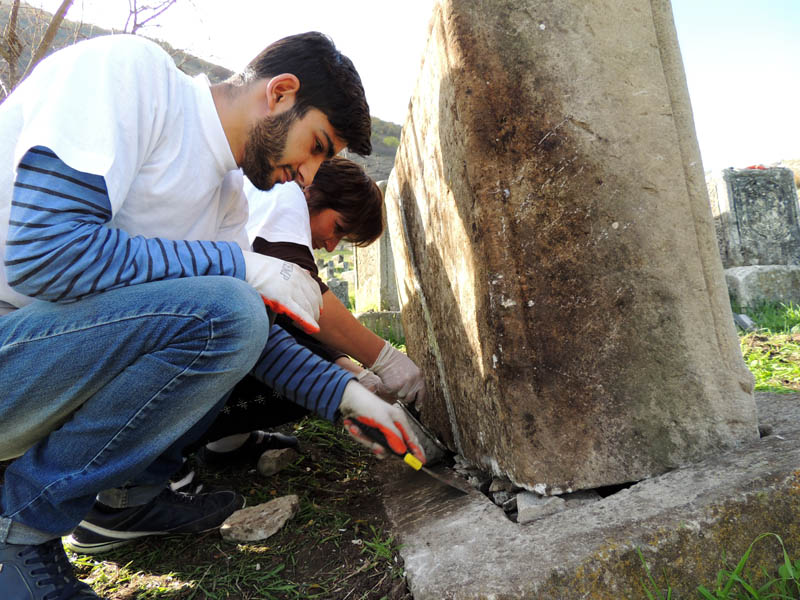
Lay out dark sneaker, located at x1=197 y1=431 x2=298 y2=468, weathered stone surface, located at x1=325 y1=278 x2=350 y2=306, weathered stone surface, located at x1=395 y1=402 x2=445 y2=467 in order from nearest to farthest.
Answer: weathered stone surface, located at x1=395 y1=402 x2=445 y2=467, dark sneaker, located at x1=197 y1=431 x2=298 y2=468, weathered stone surface, located at x1=325 y1=278 x2=350 y2=306

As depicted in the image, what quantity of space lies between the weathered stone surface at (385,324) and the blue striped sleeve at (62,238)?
9.89 feet

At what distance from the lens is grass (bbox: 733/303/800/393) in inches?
82.7

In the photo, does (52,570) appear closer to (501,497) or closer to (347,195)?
(501,497)

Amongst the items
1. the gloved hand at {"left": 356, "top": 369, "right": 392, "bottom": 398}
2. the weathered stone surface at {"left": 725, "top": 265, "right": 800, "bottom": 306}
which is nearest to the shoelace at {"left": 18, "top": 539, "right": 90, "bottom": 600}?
the gloved hand at {"left": 356, "top": 369, "right": 392, "bottom": 398}

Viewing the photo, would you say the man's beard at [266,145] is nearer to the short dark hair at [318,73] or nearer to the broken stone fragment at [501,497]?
the short dark hair at [318,73]

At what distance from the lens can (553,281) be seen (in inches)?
50.3

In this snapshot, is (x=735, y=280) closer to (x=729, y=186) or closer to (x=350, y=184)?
(x=729, y=186)

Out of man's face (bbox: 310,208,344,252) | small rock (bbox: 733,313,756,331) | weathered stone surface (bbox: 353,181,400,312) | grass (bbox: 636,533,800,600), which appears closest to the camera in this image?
grass (bbox: 636,533,800,600)

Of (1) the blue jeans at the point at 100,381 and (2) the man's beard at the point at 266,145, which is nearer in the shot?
(1) the blue jeans at the point at 100,381

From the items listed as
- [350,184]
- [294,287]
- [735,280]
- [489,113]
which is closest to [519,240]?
[489,113]

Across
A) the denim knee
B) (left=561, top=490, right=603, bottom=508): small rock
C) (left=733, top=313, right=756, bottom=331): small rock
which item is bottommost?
(left=733, top=313, right=756, bottom=331): small rock

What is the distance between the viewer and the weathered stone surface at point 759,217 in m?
4.90

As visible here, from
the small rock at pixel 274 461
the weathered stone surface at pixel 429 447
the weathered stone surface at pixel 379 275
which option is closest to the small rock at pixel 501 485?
the weathered stone surface at pixel 429 447

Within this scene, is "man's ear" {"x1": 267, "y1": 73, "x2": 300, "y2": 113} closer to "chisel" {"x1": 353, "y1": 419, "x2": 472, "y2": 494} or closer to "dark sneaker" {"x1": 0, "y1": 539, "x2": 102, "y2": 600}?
"chisel" {"x1": 353, "y1": 419, "x2": 472, "y2": 494}
